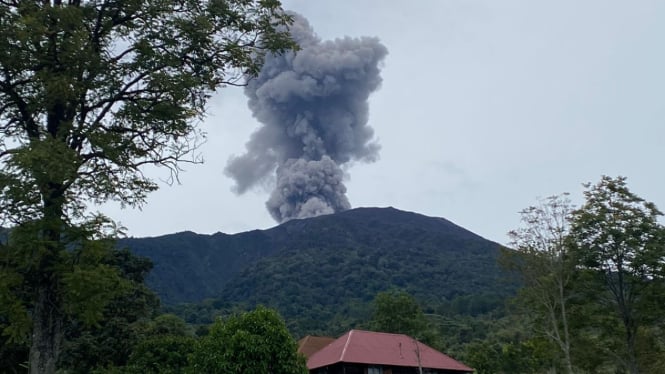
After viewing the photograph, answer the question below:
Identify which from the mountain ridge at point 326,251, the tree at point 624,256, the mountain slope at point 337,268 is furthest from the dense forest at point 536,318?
the mountain ridge at point 326,251

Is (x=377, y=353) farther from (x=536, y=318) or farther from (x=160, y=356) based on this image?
(x=160, y=356)

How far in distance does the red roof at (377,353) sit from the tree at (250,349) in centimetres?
1245

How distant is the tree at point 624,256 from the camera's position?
26062mm

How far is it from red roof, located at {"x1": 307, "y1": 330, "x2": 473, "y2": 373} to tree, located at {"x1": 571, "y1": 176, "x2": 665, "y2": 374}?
12453 mm

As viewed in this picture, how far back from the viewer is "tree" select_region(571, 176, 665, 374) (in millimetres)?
26062

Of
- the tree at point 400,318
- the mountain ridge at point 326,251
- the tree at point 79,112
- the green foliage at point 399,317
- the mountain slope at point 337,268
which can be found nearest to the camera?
the tree at point 79,112

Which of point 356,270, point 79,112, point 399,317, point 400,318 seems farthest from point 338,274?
point 79,112

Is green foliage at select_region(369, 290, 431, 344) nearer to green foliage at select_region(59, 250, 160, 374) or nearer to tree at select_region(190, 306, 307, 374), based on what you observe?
green foliage at select_region(59, 250, 160, 374)

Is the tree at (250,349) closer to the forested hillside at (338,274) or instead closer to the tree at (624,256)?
the tree at (624,256)

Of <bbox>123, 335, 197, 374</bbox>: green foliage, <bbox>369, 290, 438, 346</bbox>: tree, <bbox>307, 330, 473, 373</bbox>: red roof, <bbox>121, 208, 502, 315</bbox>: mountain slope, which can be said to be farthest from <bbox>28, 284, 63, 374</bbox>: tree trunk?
<bbox>121, 208, 502, 315</bbox>: mountain slope

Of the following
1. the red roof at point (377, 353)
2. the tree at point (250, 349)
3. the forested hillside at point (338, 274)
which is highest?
the forested hillside at point (338, 274)

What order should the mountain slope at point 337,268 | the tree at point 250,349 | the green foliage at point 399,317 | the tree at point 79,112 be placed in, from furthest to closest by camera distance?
the mountain slope at point 337,268, the green foliage at point 399,317, the tree at point 250,349, the tree at point 79,112

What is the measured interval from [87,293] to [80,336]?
1218 inches

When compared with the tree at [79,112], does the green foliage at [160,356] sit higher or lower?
lower
